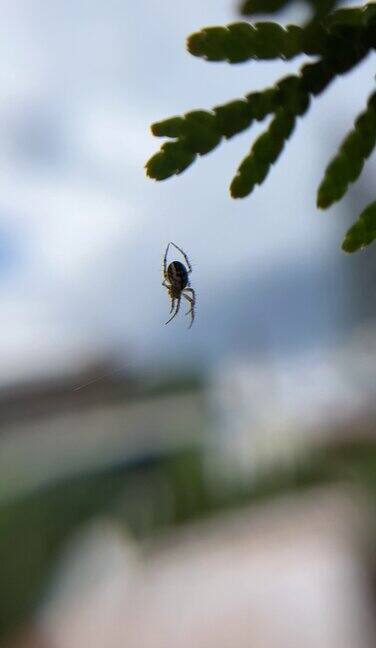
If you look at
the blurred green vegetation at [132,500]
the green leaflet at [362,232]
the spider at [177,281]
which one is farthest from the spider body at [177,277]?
the blurred green vegetation at [132,500]

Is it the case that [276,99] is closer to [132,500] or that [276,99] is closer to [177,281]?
[177,281]

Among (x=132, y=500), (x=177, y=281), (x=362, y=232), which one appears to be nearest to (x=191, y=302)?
(x=177, y=281)

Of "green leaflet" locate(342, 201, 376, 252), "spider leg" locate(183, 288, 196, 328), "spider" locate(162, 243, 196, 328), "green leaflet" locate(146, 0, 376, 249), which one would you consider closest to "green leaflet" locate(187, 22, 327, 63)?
"green leaflet" locate(146, 0, 376, 249)

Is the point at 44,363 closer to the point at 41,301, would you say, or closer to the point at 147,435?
the point at 41,301

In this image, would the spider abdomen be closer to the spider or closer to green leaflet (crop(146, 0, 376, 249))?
the spider

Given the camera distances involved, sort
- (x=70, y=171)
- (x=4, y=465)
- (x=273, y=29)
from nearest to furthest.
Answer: (x=273, y=29) → (x=70, y=171) → (x=4, y=465)

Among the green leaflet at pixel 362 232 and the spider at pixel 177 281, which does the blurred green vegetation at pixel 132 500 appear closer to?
the spider at pixel 177 281

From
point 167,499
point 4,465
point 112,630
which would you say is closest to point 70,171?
point 112,630
